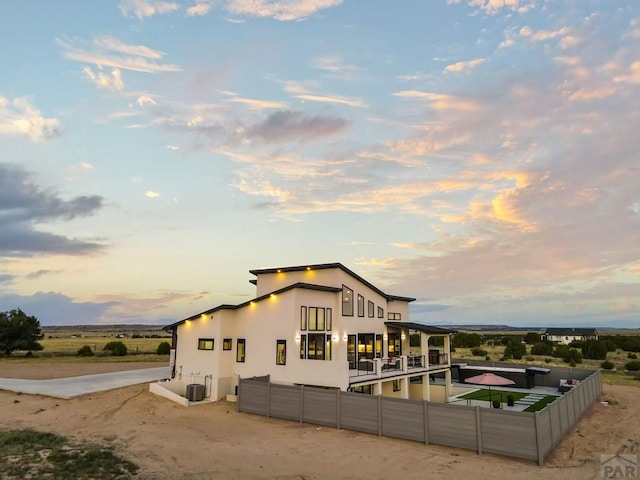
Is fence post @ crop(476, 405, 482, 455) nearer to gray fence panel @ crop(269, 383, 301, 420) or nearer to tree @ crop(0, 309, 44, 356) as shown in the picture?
gray fence panel @ crop(269, 383, 301, 420)

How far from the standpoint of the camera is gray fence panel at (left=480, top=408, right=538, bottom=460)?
507 inches

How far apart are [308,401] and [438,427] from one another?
5.56m

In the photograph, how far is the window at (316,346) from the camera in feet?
73.5

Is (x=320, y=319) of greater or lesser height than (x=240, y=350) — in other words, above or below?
above

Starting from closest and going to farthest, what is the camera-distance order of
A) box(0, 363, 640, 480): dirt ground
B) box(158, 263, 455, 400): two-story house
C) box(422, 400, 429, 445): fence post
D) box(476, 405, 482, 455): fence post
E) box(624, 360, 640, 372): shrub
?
box(0, 363, 640, 480): dirt ground, box(476, 405, 482, 455): fence post, box(422, 400, 429, 445): fence post, box(158, 263, 455, 400): two-story house, box(624, 360, 640, 372): shrub

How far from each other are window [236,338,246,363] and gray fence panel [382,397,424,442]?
996cm

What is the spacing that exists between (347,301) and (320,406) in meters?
8.80

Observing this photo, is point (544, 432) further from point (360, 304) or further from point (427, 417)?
point (360, 304)

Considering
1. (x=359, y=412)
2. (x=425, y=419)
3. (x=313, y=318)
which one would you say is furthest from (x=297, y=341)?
(x=425, y=419)

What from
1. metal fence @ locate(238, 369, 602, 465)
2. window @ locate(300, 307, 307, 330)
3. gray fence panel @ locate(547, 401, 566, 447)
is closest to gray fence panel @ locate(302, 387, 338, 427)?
metal fence @ locate(238, 369, 602, 465)

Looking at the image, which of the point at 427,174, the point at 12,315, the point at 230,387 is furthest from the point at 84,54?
the point at 12,315

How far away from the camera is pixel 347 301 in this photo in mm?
25094

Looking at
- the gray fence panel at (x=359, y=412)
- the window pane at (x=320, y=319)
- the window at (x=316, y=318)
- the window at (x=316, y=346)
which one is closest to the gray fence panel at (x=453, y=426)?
the gray fence panel at (x=359, y=412)

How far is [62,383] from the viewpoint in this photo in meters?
24.7
